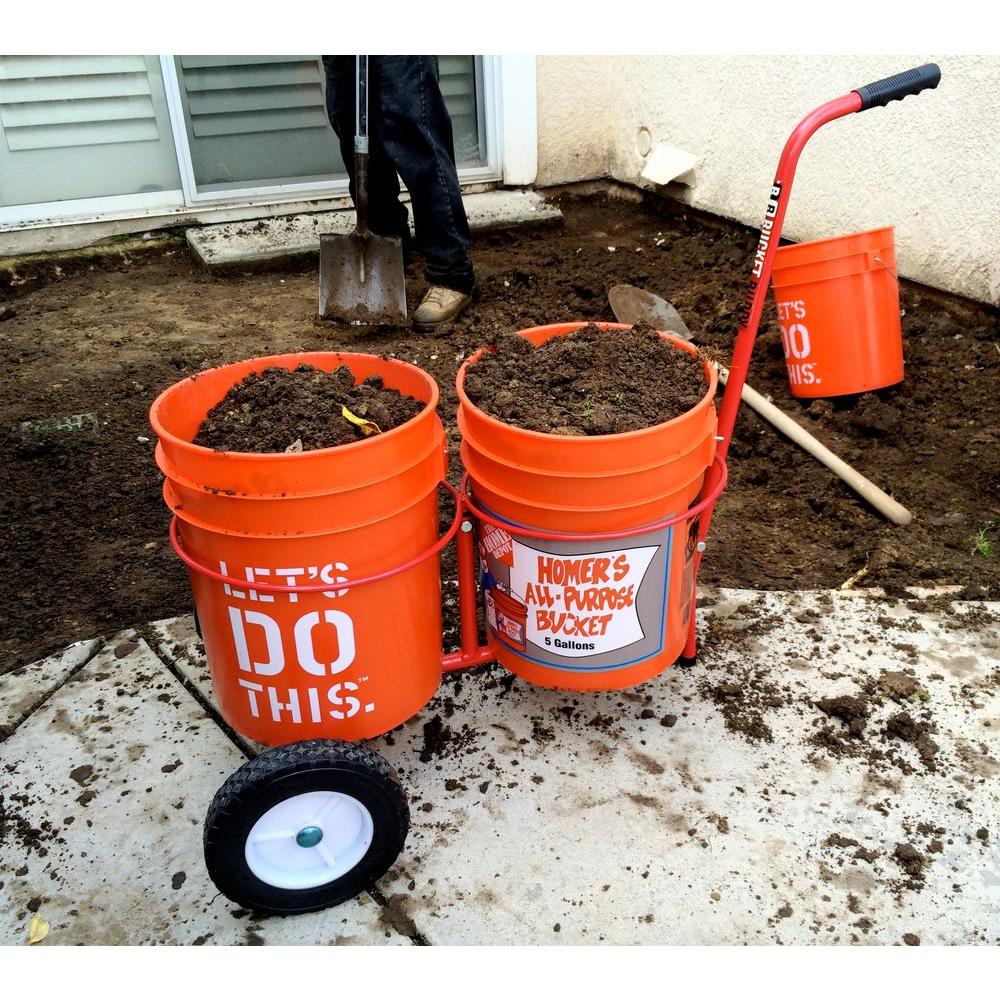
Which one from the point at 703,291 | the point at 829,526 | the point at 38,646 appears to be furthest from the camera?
the point at 703,291

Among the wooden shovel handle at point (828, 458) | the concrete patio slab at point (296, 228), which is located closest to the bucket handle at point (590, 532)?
the wooden shovel handle at point (828, 458)

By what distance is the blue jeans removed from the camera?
12.1 ft

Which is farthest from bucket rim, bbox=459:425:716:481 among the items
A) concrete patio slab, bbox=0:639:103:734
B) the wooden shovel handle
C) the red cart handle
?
concrete patio slab, bbox=0:639:103:734

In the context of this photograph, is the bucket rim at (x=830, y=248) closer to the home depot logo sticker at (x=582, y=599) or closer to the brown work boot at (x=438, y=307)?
the brown work boot at (x=438, y=307)

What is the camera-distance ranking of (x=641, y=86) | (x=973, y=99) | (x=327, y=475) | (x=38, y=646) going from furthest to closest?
(x=641, y=86), (x=973, y=99), (x=38, y=646), (x=327, y=475)

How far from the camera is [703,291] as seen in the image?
13.3 ft

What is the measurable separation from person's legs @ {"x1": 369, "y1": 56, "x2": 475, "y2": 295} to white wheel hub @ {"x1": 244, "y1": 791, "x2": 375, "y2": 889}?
9.48 ft

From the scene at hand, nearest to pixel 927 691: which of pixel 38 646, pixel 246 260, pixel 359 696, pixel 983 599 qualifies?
pixel 983 599

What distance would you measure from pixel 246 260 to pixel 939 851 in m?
4.10

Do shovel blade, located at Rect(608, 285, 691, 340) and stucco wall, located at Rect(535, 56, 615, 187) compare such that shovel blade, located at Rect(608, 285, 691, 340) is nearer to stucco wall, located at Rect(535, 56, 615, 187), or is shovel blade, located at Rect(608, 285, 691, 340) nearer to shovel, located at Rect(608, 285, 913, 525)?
shovel, located at Rect(608, 285, 913, 525)

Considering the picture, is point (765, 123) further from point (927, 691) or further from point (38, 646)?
point (38, 646)

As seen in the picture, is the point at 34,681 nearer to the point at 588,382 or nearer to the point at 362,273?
the point at 588,382

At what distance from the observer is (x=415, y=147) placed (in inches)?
150

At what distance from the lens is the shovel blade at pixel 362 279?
3953 mm
